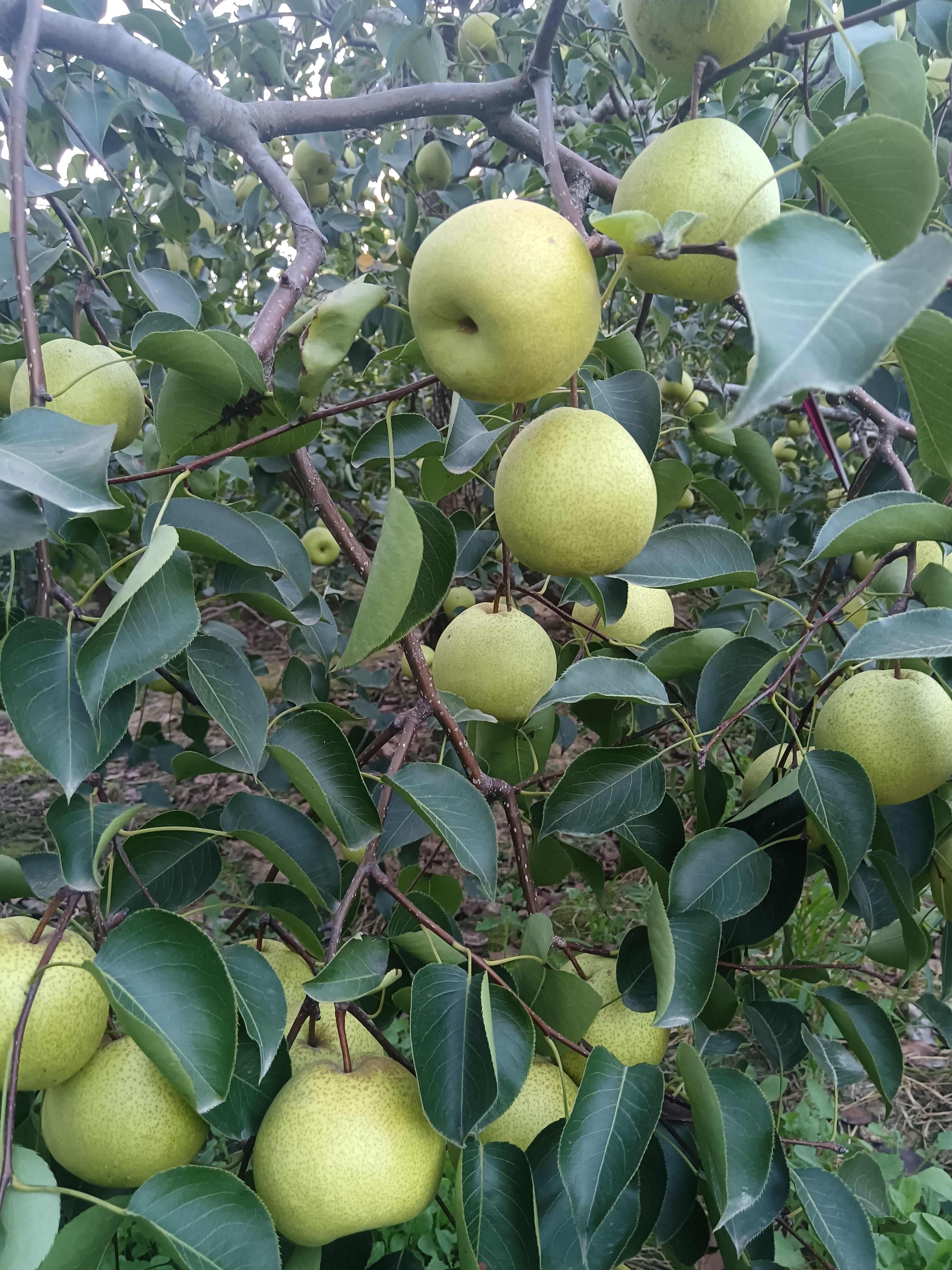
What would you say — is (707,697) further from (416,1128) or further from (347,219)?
(347,219)

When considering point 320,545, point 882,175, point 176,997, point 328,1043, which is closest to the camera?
point 882,175

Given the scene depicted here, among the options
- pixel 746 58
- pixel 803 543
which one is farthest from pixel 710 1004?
pixel 803 543

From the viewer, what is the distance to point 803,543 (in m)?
2.68

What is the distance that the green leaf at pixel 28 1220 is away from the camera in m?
0.62

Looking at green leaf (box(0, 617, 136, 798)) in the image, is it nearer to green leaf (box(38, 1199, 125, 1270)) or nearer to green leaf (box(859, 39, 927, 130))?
green leaf (box(38, 1199, 125, 1270))

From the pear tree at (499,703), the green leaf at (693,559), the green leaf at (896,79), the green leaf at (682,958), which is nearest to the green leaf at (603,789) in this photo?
the pear tree at (499,703)

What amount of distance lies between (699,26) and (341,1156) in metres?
1.11

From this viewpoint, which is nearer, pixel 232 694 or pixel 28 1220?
pixel 28 1220

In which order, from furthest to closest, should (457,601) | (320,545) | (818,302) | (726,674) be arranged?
(320,545) < (457,601) < (726,674) < (818,302)

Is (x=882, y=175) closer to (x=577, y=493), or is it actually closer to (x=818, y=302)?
(x=818, y=302)

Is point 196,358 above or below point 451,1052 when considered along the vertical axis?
above

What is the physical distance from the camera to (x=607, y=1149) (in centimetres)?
76

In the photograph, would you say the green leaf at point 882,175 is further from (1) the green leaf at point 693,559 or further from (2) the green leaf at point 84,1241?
(2) the green leaf at point 84,1241

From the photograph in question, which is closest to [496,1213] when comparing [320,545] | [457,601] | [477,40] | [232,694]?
[232,694]
